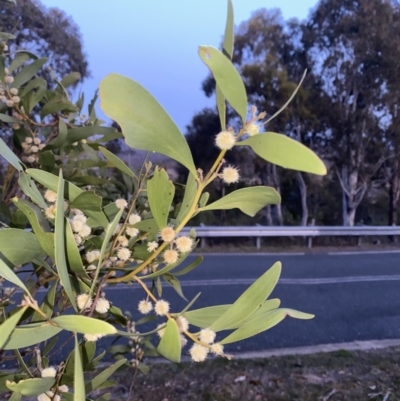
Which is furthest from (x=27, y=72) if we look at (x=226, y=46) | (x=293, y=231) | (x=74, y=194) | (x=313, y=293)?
(x=293, y=231)

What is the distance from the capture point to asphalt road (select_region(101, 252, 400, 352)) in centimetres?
385

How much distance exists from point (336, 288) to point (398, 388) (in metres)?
3.02

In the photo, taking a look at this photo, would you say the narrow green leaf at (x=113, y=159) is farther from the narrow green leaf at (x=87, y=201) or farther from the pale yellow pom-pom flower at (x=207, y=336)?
the pale yellow pom-pom flower at (x=207, y=336)

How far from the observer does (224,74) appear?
381 millimetres

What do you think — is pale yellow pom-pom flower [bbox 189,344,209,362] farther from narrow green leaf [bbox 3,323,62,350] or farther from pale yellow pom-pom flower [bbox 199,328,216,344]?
narrow green leaf [bbox 3,323,62,350]

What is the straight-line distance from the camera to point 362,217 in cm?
1197

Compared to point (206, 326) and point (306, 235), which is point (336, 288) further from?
point (206, 326)

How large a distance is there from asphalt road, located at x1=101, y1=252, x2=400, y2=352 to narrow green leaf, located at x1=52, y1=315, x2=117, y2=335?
3.21 meters

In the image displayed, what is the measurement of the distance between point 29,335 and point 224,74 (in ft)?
0.97

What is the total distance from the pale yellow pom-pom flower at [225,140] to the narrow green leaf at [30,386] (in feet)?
1.12

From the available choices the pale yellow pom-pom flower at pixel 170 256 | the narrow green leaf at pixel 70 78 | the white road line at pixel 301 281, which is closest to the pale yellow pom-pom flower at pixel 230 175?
the pale yellow pom-pom flower at pixel 170 256

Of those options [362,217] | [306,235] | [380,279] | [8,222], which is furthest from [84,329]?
[362,217]

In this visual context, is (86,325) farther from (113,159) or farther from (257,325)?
(113,159)

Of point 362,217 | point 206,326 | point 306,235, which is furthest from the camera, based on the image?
point 362,217
